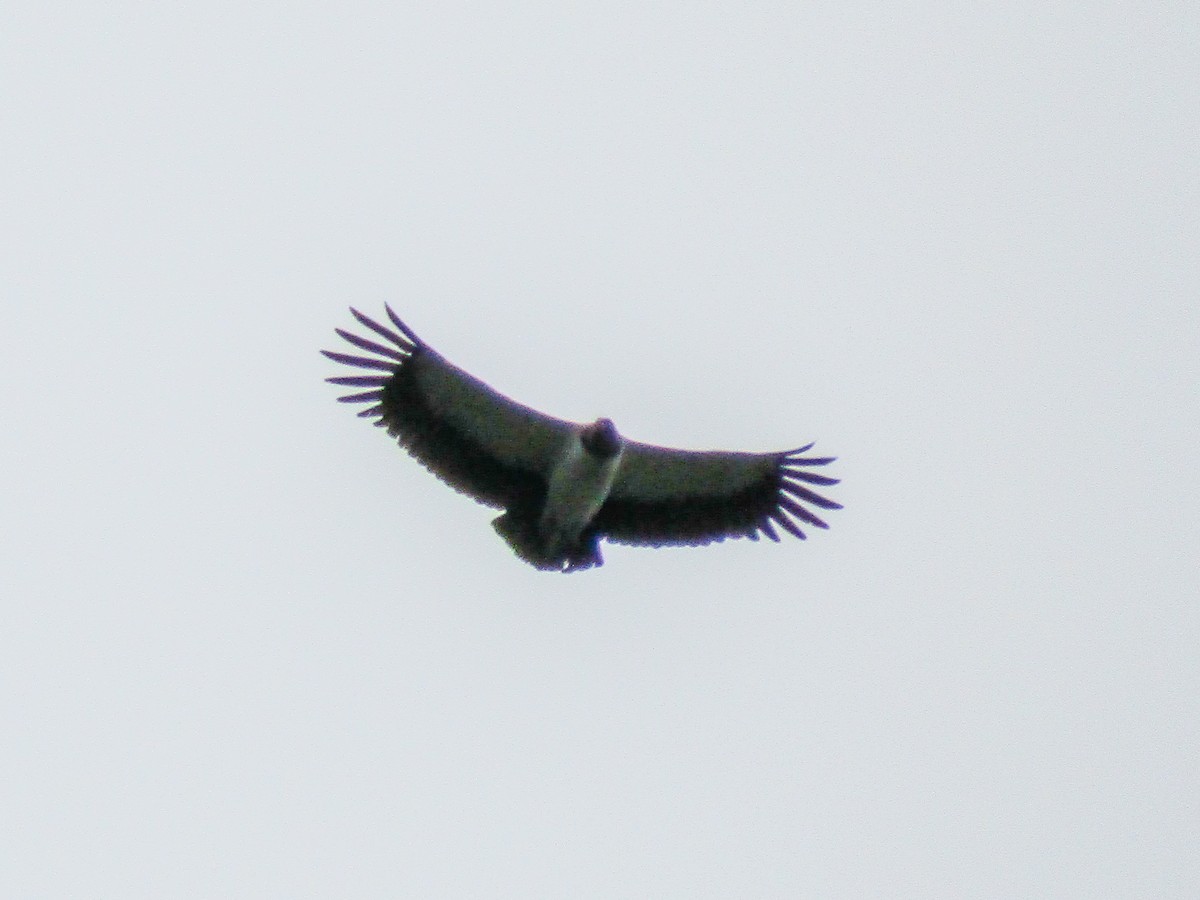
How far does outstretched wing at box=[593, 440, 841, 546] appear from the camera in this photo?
54.7 ft

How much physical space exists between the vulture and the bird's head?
1 cm

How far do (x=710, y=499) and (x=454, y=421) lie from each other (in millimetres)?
2298

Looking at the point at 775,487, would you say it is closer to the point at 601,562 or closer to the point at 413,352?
the point at 601,562

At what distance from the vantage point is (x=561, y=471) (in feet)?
53.2

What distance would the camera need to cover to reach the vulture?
52.7ft

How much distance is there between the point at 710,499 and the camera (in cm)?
1700

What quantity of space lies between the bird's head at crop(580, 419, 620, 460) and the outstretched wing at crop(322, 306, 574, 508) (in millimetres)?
313

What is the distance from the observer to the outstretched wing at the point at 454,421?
16.1m

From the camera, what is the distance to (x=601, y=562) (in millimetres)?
16453

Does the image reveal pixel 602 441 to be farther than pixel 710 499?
No

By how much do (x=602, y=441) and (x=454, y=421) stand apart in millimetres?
1309

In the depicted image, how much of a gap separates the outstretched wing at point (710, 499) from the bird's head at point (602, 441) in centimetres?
63

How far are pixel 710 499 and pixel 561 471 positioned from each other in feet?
4.88

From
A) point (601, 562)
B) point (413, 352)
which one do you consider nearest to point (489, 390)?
point (413, 352)
